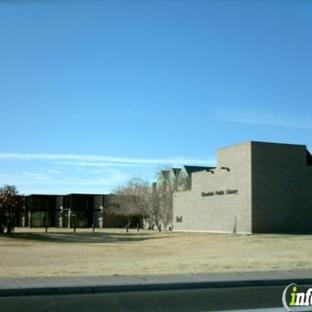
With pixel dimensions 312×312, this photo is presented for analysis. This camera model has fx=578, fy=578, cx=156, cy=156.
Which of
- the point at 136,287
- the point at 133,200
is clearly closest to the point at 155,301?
the point at 136,287

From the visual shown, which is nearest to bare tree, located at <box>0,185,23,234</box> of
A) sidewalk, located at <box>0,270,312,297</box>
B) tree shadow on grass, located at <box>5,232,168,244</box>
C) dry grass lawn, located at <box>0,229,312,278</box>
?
tree shadow on grass, located at <box>5,232,168,244</box>

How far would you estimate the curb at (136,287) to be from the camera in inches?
519

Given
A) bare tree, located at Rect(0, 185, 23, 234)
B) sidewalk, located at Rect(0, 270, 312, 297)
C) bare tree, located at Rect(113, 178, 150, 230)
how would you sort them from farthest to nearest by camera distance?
bare tree, located at Rect(113, 178, 150, 230) < bare tree, located at Rect(0, 185, 23, 234) < sidewalk, located at Rect(0, 270, 312, 297)

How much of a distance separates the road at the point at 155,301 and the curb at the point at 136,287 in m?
0.31

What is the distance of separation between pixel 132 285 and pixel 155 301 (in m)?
1.90

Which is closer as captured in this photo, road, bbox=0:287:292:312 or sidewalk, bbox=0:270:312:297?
road, bbox=0:287:292:312

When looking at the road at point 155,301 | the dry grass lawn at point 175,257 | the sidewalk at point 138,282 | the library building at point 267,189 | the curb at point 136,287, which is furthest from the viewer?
the library building at point 267,189

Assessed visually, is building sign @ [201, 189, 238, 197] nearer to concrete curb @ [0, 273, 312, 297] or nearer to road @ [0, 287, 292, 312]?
concrete curb @ [0, 273, 312, 297]

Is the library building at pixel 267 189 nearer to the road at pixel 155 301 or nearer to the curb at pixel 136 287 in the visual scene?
the curb at pixel 136 287

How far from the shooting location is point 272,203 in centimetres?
4900

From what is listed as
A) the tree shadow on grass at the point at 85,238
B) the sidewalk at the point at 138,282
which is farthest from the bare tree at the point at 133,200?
the sidewalk at the point at 138,282

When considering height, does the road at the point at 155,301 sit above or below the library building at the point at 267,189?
below

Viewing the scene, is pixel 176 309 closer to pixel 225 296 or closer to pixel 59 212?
pixel 225 296

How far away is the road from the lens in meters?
11.4
